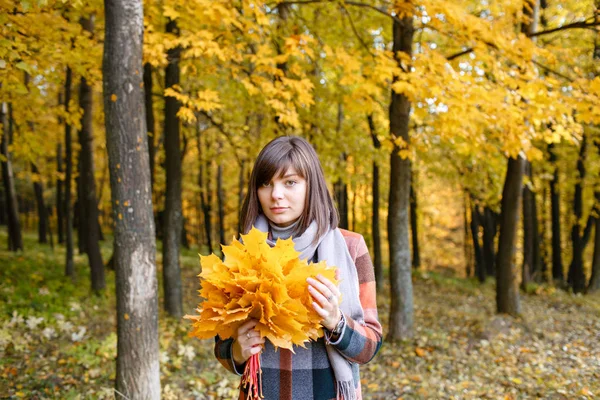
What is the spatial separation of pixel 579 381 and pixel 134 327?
564 cm

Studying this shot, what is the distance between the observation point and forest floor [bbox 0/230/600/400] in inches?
208

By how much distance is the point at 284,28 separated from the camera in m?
7.17

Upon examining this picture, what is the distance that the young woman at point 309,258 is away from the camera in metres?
1.86

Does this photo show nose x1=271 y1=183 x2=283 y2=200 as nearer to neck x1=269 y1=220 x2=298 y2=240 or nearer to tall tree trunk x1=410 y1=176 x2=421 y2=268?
neck x1=269 y1=220 x2=298 y2=240

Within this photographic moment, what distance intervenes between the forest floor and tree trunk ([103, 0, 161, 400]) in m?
0.94

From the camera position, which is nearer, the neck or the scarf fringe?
the scarf fringe

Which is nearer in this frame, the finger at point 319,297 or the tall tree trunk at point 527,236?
the finger at point 319,297

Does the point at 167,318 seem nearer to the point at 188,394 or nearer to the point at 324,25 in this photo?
the point at 188,394

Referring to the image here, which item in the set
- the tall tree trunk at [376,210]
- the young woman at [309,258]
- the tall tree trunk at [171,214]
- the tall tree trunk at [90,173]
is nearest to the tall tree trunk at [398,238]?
the tall tree trunk at [171,214]

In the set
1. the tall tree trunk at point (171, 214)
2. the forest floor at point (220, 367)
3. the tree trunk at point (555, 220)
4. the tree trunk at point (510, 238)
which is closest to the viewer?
the forest floor at point (220, 367)

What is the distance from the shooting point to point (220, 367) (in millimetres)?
6262

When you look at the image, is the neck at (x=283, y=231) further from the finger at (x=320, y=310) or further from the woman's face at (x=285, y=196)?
the finger at (x=320, y=310)

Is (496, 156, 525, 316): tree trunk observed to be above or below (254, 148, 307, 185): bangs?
below

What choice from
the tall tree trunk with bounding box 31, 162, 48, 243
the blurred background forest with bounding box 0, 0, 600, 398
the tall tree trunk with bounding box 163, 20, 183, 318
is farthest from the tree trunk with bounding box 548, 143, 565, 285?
the tall tree trunk with bounding box 31, 162, 48, 243
